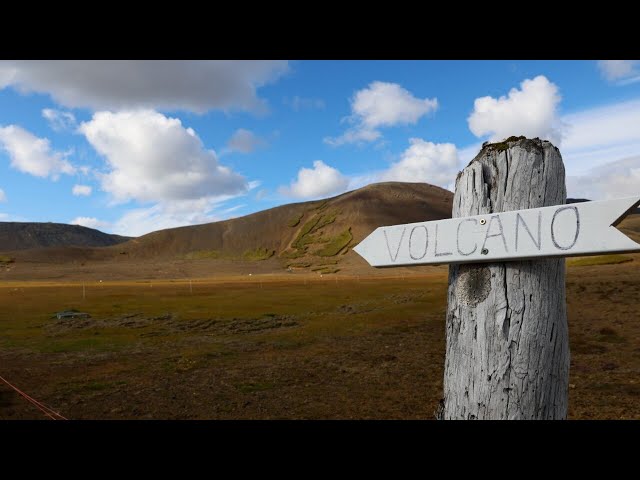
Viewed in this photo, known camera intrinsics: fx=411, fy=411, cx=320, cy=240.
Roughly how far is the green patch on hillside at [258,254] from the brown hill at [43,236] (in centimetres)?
8581

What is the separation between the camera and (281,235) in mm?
106000

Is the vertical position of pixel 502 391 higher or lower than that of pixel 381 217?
lower

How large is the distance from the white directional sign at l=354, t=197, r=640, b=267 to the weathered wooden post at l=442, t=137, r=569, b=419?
2 cm

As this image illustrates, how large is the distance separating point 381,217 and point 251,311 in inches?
3005

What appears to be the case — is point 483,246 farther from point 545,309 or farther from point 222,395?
point 222,395

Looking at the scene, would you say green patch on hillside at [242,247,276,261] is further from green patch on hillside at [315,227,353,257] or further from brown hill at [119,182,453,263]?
green patch on hillside at [315,227,353,257]

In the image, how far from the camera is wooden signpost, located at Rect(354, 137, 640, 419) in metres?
2.04

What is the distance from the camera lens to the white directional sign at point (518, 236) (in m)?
1.82

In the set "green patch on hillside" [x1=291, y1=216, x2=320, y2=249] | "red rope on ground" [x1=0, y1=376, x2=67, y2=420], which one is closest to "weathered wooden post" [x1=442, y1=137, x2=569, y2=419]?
"red rope on ground" [x1=0, y1=376, x2=67, y2=420]

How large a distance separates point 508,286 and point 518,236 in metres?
0.26

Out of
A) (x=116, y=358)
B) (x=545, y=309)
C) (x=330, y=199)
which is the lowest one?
(x=116, y=358)

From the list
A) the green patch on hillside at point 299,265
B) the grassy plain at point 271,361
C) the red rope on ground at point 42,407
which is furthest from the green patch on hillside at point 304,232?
the red rope on ground at point 42,407
